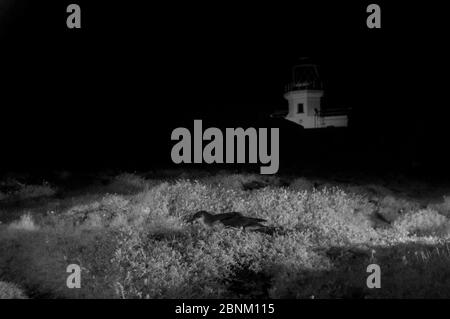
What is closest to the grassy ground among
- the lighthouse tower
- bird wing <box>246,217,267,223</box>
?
bird wing <box>246,217,267,223</box>

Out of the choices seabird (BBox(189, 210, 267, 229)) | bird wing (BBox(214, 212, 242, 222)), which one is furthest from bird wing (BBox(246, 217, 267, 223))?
bird wing (BBox(214, 212, 242, 222))

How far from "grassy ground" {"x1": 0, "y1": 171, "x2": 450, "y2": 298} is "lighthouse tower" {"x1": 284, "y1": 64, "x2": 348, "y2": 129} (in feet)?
101

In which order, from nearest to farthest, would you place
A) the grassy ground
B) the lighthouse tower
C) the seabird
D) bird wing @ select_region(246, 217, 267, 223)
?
the grassy ground
the seabird
bird wing @ select_region(246, 217, 267, 223)
the lighthouse tower

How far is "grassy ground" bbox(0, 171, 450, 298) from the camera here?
7535 millimetres

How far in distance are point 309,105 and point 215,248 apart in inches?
1476

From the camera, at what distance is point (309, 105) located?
147 feet

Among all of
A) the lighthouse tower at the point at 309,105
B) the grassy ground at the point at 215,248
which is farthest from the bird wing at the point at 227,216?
the lighthouse tower at the point at 309,105

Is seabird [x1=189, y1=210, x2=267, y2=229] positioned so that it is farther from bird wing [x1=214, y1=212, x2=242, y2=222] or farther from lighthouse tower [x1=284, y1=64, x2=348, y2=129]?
lighthouse tower [x1=284, y1=64, x2=348, y2=129]

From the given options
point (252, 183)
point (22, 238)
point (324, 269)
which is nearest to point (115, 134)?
point (252, 183)

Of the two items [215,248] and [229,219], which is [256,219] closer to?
[229,219]

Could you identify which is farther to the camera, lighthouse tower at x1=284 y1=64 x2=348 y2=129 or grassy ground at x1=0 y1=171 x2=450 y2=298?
lighthouse tower at x1=284 y1=64 x2=348 y2=129

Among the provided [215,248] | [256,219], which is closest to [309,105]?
[256,219]

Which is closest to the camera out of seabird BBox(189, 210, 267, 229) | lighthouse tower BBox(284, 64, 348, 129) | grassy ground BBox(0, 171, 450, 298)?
grassy ground BBox(0, 171, 450, 298)

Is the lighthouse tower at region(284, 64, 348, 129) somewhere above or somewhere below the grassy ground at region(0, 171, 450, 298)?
above
